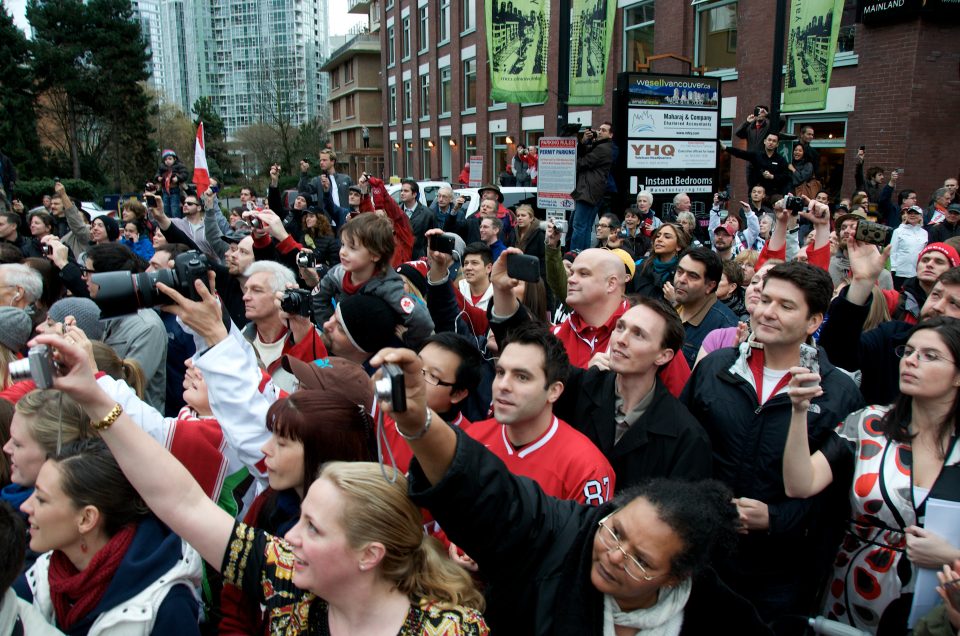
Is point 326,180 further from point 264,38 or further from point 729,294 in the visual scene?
point 264,38

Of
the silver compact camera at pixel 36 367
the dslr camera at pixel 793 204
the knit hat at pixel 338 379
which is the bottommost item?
the knit hat at pixel 338 379

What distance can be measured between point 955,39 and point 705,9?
21.2 ft

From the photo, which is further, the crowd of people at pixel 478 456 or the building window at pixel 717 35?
the building window at pixel 717 35

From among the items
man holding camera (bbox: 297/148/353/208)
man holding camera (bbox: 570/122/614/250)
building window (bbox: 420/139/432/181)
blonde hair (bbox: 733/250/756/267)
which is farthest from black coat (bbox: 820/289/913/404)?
building window (bbox: 420/139/432/181)

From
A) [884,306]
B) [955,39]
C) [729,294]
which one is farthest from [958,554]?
[955,39]

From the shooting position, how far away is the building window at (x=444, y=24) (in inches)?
1265

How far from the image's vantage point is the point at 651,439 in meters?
2.74

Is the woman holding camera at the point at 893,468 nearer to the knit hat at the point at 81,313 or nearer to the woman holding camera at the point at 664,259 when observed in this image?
→ the woman holding camera at the point at 664,259

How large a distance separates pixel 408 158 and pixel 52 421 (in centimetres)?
3895

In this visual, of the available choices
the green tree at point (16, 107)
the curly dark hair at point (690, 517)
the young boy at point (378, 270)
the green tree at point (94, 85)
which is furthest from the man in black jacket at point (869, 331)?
the green tree at point (94, 85)

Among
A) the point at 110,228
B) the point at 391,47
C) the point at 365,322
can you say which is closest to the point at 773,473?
the point at 365,322

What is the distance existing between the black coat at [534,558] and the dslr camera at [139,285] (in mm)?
1288

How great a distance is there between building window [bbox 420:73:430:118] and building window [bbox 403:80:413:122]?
1.51 m

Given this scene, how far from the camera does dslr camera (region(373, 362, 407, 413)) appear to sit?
1413mm
